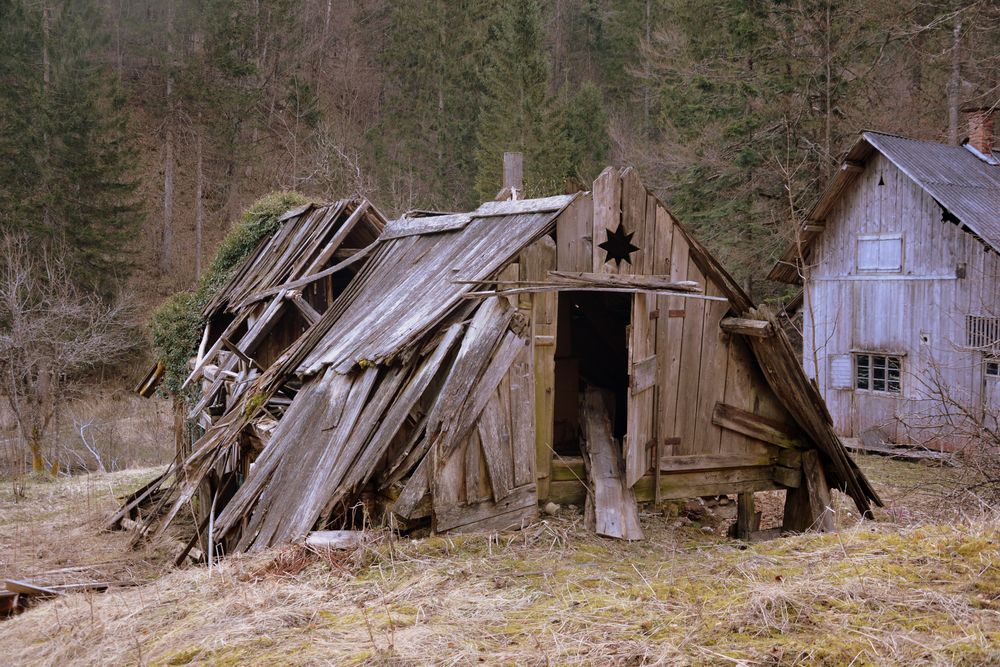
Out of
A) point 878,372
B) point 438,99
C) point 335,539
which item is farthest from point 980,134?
point 438,99

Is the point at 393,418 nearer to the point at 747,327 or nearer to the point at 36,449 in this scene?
the point at 747,327

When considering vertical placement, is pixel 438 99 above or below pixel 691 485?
above

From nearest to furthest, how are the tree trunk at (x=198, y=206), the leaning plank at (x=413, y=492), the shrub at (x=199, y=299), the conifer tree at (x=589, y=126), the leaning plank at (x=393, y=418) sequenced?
the leaning plank at (x=413, y=492), the leaning plank at (x=393, y=418), the shrub at (x=199, y=299), the conifer tree at (x=589, y=126), the tree trunk at (x=198, y=206)

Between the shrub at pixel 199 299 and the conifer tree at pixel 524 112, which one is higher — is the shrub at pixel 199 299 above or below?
below

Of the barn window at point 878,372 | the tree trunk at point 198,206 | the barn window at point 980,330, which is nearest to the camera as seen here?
the barn window at point 980,330

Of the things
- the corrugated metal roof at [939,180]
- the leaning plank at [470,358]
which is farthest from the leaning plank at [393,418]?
the corrugated metal roof at [939,180]

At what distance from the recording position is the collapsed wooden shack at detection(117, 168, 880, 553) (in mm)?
6871

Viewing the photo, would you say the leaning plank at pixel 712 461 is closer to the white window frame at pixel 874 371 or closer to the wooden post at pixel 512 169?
the wooden post at pixel 512 169

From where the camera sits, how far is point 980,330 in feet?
52.6

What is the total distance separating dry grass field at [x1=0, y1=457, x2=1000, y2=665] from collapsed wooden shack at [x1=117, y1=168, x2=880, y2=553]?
64 cm

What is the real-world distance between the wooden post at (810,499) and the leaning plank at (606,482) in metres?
2.17

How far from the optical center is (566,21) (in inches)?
1687

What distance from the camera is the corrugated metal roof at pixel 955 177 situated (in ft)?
51.6

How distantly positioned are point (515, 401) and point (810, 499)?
387 cm
